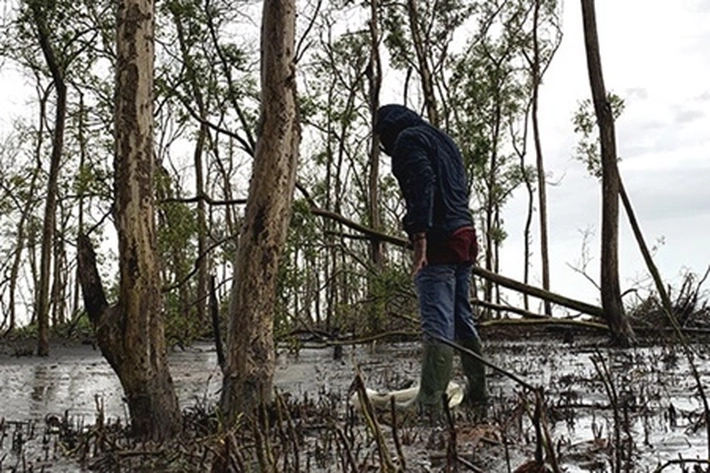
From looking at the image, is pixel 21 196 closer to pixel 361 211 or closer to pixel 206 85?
pixel 206 85

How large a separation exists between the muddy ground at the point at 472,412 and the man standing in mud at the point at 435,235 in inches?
15.9

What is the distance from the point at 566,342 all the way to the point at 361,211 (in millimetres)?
21161

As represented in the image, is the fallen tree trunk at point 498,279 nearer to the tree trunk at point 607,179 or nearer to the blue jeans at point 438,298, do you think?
the tree trunk at point 607,179

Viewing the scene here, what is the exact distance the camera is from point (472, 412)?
5.50 meters

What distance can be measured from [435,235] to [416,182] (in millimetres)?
465

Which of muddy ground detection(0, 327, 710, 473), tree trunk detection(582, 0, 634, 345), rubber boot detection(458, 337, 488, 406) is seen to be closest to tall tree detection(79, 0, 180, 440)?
muddy ground detection(0, 327, 710, 473)

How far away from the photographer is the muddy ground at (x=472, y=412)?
352cm

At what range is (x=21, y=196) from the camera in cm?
2195

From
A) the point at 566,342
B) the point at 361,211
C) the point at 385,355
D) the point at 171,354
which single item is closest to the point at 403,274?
the point at 385,355

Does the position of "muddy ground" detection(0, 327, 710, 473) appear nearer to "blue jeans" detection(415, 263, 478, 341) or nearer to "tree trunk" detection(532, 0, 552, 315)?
"blue jeans" detection(415, 263, 478, 341)

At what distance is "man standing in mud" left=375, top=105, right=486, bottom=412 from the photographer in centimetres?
532

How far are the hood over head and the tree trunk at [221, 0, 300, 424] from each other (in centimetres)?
62

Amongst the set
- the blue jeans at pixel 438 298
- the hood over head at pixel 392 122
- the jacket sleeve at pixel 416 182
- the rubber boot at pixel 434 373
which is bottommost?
the rubber boot at pixel 434 373

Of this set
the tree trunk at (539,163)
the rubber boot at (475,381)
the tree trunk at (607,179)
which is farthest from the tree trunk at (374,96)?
the rubber boot at (475,381)
